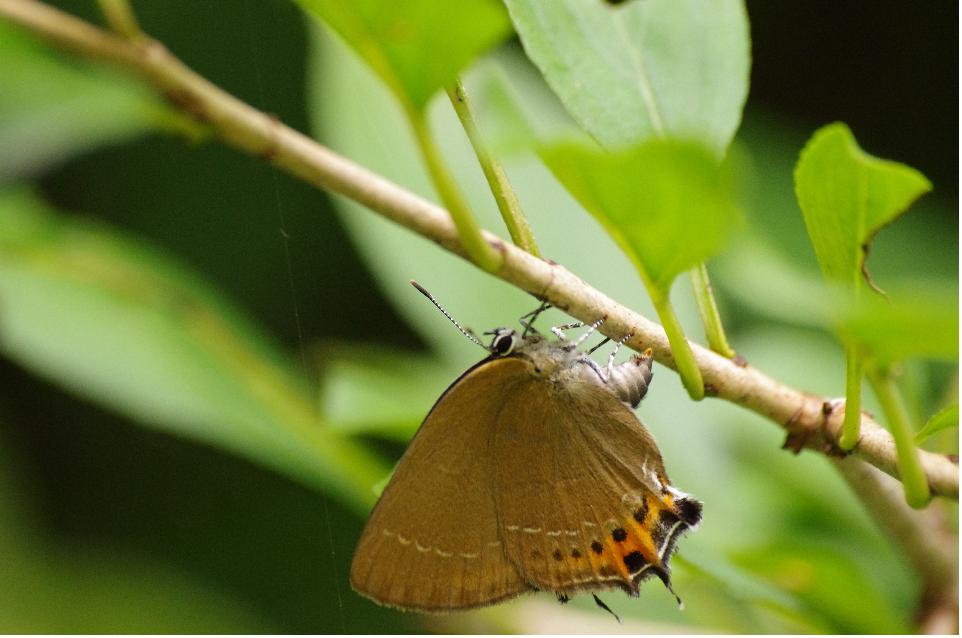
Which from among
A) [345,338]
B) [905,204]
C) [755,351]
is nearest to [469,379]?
[905,204]

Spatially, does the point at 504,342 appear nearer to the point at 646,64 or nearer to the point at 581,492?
the point at 581,492

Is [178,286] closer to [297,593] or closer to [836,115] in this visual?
[297,593]

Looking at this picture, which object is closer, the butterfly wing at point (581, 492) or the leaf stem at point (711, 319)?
the leaf stem at point (711, 319)

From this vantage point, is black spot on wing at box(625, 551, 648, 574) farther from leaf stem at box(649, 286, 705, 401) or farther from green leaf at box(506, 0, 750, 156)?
green leaf at box(506, 0, 750, 156)

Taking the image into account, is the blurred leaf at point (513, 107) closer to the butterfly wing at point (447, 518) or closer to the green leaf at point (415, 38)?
the green leaf at point (415, 38)

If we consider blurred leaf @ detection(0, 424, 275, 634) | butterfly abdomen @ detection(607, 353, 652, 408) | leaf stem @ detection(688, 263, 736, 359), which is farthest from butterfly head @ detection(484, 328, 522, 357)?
blurred leaf @ detection(0, 424, 275, 634)

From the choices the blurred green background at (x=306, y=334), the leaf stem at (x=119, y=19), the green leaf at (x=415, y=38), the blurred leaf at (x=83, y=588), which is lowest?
the blurred leaf at (x=83, y=588)

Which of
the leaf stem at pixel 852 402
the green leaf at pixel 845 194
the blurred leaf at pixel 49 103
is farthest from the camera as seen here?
the blurred leaf at pixel 49 103

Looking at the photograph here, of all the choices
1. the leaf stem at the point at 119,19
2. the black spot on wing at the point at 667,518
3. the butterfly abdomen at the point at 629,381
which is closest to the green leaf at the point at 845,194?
the butterfly abdomen at the point at 629,381
